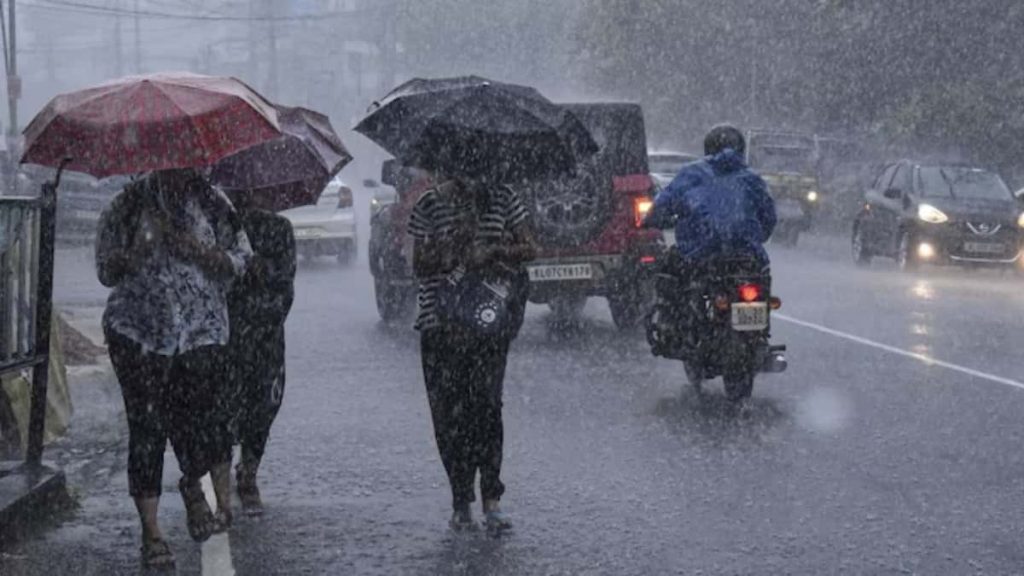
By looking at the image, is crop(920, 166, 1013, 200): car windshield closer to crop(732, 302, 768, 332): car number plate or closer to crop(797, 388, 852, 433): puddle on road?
crop(797, 388, 852, 433): puddle on road

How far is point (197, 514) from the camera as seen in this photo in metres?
6.08

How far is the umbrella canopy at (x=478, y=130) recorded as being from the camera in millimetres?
6469

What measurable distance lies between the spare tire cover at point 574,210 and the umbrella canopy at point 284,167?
6.15 meters

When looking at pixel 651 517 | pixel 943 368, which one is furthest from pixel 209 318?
pixel 943 368

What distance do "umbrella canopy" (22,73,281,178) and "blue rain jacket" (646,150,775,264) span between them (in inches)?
176

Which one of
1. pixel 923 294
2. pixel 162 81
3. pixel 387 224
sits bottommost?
pixel 923 294

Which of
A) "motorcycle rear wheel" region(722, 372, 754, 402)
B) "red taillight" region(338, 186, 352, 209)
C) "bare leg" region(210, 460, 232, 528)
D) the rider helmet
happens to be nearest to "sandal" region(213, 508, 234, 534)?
"bare leg" region(210, 460, 232, 528)

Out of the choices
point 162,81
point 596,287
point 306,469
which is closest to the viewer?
point 162,81

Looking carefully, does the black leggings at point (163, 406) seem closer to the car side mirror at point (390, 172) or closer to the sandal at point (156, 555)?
the sandal at point (156, 555)

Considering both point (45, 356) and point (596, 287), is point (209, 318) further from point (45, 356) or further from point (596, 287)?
point (596, 287)

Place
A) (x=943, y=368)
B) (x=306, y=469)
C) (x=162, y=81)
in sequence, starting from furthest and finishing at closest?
(x=943, y=368)
(x=306, y=469)
(x=162, y=81)

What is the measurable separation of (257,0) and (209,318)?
275 feet

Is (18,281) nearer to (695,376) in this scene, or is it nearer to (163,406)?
(163,406)

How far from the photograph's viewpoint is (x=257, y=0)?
87062 millimetres
